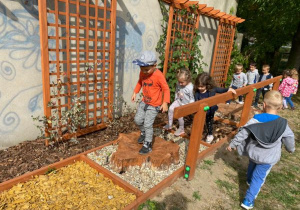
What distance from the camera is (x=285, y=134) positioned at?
241 centimetres

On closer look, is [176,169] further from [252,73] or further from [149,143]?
[252,73]

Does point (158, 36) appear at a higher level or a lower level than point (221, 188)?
higher

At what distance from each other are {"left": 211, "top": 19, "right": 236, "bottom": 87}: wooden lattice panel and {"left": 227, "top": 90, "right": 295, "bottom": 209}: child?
5258 mm

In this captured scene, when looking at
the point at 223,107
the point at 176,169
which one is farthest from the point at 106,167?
the point at 223,107

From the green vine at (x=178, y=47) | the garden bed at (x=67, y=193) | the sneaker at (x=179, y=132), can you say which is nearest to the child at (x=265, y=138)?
the garden bed at (x=67, y=193)

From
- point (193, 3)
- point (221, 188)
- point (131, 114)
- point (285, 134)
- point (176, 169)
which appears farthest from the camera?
point (193, 3)

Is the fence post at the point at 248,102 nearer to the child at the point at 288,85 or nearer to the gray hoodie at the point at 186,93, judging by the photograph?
the gray hoodie at the point at 186,93

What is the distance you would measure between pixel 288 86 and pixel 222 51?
2.36m

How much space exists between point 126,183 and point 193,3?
4604 millimetres

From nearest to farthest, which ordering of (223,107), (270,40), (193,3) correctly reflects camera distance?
(193,3) → (223,107) → (270,40)

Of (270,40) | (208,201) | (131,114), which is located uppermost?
(270,40)

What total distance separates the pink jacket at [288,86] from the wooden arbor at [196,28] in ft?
6.58

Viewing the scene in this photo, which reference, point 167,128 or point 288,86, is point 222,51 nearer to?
point 288,86

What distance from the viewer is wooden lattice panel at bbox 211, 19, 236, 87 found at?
Result: 7.45 meters
